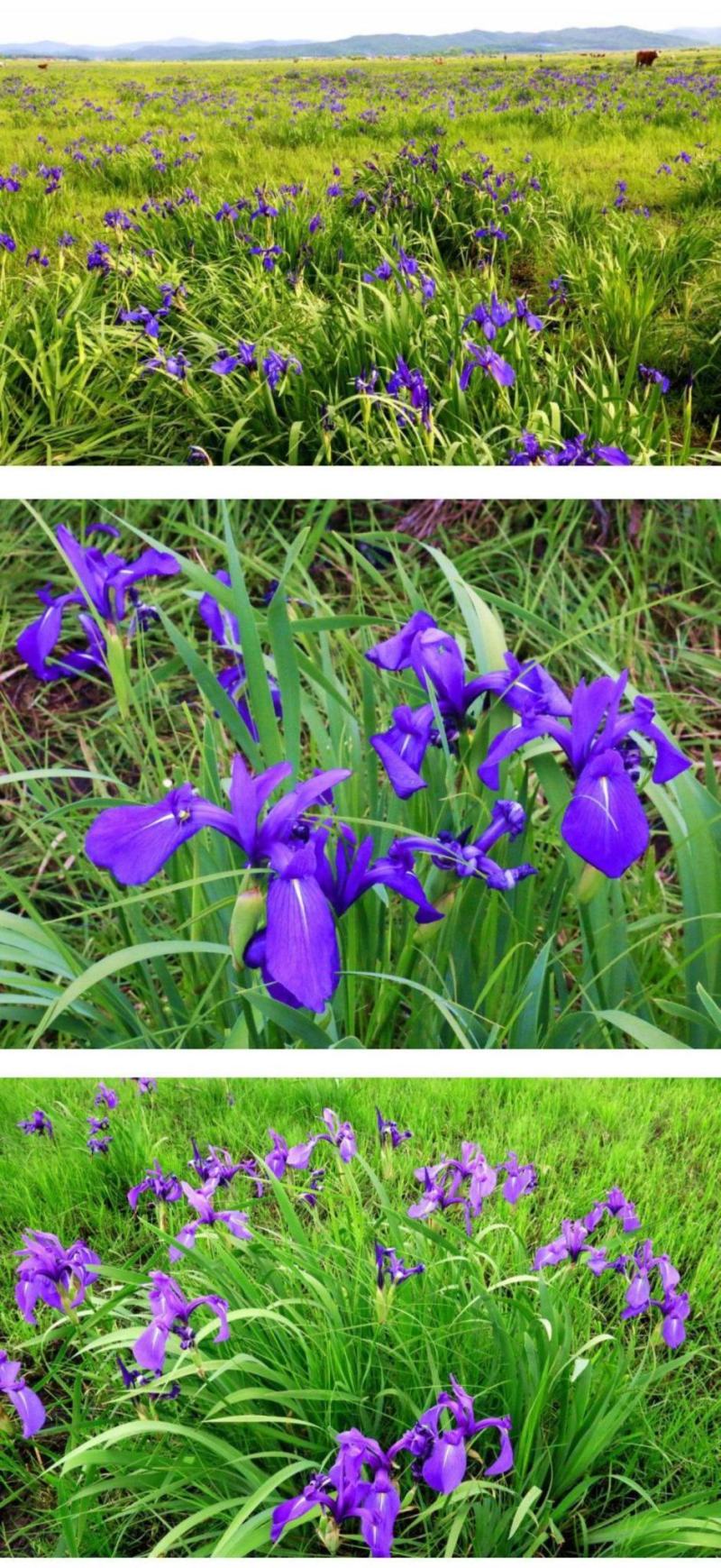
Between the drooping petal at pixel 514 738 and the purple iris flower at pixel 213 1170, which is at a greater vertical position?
the drooping petal at pixel 514 738

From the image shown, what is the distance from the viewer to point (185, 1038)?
5.59 ft

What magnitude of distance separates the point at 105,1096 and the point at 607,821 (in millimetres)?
1345

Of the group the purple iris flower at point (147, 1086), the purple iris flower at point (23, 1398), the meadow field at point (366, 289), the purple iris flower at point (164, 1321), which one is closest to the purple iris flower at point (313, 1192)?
the purple iris flower at point (164, 1321)

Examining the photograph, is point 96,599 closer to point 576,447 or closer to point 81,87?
point 576,447

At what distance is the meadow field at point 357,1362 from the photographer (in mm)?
1633

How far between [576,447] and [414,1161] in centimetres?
155

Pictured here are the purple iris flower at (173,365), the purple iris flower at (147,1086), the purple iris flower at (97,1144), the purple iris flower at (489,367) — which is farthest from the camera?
the purple iris flower at (173,365)

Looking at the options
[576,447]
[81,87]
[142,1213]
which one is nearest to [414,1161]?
[142,1213]

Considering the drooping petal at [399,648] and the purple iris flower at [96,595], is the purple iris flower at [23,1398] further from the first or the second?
the drooping petal at [399,648]

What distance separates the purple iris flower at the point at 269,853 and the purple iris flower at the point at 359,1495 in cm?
65

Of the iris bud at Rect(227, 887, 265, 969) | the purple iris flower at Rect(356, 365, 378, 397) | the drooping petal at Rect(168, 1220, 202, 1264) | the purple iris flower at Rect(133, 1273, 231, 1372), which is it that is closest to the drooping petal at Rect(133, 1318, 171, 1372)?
the purple iris flower at Rect(133, 1273, 231, 1372)

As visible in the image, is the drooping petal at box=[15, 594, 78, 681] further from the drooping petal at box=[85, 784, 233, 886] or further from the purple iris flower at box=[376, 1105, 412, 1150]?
the purple iris flower at box=[376, 1105, 412, 1150]

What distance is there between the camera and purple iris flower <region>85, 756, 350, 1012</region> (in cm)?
127

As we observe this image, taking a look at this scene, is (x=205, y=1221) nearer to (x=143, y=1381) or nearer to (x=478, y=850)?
(x=143, y=1381)
